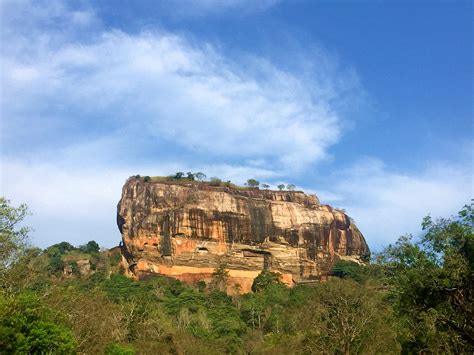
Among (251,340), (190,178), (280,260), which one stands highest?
(190,178)

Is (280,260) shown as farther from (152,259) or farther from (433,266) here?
(433,266)

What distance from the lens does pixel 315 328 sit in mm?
33188

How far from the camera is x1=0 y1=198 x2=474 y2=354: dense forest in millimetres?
18531

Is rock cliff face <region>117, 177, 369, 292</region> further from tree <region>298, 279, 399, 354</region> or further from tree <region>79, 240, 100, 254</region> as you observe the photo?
tree <region>298, 279, 399, 354</region>

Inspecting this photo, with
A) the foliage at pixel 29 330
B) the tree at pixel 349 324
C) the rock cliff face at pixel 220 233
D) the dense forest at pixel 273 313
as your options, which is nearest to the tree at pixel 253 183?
the rock cliff face at pixel 220 233

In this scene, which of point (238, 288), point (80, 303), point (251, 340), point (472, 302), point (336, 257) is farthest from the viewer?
point (336, 257)

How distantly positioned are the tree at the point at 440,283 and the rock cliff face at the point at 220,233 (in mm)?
60900

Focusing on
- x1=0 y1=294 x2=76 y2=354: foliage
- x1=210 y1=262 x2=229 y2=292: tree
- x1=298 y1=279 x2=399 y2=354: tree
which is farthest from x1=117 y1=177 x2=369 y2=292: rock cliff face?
x1=0 y1=294 x2=76 y2=354: foliage

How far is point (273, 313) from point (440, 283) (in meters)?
41.5

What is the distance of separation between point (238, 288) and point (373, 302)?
47.6 meters

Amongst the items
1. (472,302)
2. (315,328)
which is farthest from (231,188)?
(472,302)

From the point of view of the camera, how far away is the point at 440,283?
60.6 ft

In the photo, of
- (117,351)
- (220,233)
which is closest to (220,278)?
(220,233)

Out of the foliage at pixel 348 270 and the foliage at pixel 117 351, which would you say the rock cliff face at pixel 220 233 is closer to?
the foliage at pixel 348 270
